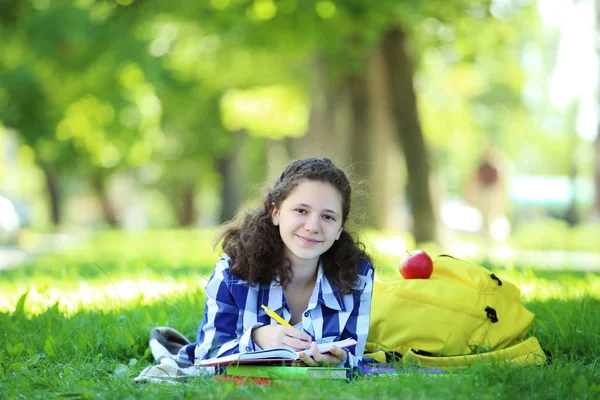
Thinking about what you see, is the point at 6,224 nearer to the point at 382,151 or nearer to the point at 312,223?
the point at 382,151

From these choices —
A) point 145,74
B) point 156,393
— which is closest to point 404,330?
point 156,393

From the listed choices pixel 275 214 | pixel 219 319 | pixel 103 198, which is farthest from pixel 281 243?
pixel 103 198

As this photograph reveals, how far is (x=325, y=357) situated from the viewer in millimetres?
3924

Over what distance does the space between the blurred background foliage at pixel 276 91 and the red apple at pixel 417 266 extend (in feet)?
1.71

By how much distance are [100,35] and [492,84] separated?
72.9 feet

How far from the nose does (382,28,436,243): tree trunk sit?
10.0m

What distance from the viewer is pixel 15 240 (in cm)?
2317

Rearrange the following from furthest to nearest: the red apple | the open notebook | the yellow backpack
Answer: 1. the red apple
2. the yellow backpack
3. the open notebook

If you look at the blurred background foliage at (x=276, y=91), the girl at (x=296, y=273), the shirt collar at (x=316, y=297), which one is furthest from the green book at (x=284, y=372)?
the blurred background foliage at (x=276, y=91)

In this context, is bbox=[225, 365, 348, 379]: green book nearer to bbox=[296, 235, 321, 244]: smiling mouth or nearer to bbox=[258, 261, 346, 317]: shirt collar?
bbox=[258, 261, 346, 317]: shirt collar

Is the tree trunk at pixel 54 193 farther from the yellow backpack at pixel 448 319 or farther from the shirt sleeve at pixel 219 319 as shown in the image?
the shirt sleeve at pixel 219 319

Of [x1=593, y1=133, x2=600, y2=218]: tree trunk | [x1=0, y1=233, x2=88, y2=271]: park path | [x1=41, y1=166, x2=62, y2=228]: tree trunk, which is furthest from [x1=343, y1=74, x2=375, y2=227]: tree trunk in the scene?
[x1=41, y1=166, x2=62, y2=228]: tree trunk

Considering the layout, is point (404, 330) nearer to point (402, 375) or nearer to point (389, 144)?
point (402, 375)

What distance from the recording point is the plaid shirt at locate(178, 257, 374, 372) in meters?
4.25
